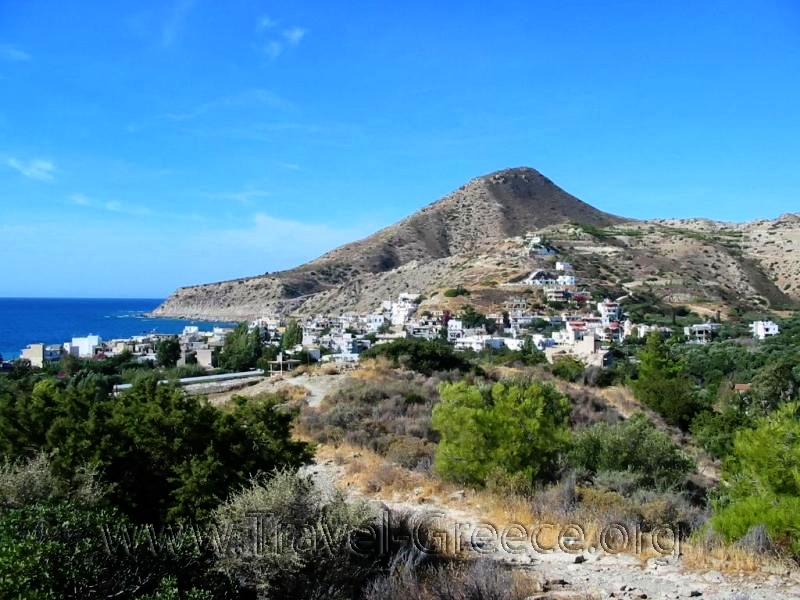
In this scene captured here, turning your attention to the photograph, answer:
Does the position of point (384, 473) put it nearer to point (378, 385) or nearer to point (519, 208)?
point (378, 385)

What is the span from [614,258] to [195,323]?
Result: 284 ft

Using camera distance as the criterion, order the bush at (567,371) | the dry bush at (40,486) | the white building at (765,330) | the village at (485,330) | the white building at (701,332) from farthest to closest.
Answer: the white building at (701,332)
the white building at (765,330)
the village at (485,330)
the bush at (567,371)
the dry bush at (40,486)

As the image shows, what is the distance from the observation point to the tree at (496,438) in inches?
360

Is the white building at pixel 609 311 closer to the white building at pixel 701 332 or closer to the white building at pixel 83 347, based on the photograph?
the white building at pixel 701 332

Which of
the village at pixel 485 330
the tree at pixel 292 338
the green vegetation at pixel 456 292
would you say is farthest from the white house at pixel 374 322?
the tree at pixel 292 338

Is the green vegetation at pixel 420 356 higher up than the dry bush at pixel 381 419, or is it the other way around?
the green vegetation at pixel 420 356

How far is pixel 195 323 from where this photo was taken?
13638 cm

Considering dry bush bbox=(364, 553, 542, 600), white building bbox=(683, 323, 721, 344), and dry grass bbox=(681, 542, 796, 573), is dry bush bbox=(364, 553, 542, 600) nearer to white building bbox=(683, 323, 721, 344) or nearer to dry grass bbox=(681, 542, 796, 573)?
dry grass bbox=(681, 542, 796, 573)

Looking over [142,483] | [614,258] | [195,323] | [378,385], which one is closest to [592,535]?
[142,483]

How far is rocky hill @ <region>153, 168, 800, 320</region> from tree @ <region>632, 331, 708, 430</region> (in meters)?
53.7

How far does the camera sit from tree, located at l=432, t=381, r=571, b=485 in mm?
9133

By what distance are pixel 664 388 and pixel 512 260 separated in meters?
72.7

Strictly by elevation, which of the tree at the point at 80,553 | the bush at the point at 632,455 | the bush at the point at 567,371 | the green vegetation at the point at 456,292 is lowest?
the bush at the point at 567,371

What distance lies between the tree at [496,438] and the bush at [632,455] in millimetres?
831
